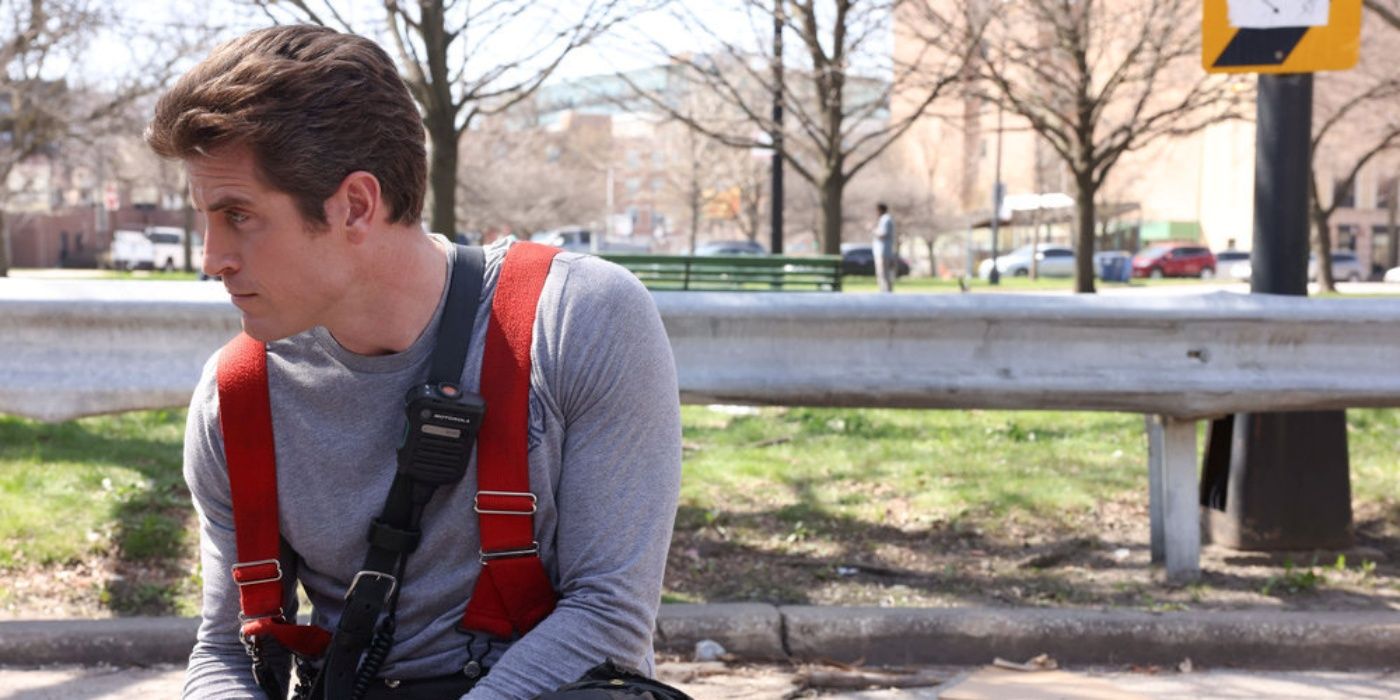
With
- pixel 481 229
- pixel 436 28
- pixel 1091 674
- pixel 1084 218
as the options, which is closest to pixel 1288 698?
pixel 1091 674

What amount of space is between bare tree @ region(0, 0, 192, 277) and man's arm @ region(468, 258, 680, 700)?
15.8 m

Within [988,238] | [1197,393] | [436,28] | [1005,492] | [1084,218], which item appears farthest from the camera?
[988,238]

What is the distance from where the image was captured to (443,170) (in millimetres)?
11922

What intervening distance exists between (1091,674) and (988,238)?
80.1 m

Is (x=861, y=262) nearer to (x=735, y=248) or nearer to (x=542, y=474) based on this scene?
(x=735, y=248)

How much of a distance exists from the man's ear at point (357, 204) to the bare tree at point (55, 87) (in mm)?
15765

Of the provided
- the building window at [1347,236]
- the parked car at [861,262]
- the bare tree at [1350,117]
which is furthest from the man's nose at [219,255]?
the building window at [1347,236]

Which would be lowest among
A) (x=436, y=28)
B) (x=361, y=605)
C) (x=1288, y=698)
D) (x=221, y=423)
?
(x=1288, y=698)

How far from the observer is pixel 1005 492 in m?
6.04

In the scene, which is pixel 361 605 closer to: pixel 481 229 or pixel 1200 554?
pixel 1200 554

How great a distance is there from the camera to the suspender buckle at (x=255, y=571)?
2.07 metres

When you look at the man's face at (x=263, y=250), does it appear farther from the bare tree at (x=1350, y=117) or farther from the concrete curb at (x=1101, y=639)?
the bare tree at (x=1350, y=117)

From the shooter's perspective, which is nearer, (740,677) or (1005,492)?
(740,677)

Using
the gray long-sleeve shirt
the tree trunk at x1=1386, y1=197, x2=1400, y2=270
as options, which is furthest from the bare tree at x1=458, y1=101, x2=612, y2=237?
the gray long-sleeve shirt
